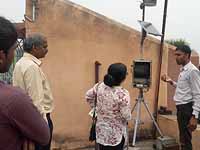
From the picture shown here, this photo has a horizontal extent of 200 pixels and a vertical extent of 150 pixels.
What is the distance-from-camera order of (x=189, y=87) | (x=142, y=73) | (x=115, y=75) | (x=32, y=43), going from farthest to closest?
(x=142, y=73) → (x=189, y=87) → (x=32, y=43) → (x=115, y=75)

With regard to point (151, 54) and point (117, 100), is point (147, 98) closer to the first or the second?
point (151, 54)

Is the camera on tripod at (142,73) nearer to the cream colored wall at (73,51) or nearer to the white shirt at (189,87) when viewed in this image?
the cream colored wall at (73,51)

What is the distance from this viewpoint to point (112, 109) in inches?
159

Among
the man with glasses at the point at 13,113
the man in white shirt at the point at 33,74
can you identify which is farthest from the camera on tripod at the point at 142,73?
the man with glasses at the point at 13,113

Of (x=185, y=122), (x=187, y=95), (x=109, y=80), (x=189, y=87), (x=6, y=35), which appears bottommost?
(x=185, y=122)

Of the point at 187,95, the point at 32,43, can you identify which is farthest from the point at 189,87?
the point at 32,43

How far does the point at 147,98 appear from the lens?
7.37 meters

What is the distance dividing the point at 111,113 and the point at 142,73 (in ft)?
8.95

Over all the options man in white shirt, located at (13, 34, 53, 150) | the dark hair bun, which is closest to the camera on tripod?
the dark hair bun

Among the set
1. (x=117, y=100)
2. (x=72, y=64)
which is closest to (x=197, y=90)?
(x=117, y=100)

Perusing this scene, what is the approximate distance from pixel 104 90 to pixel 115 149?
2.09 ft

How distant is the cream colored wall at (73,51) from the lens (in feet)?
21.5

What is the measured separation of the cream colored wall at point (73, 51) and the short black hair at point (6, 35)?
4.57 meters

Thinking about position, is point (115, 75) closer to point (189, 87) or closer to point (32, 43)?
point (32, 43)
